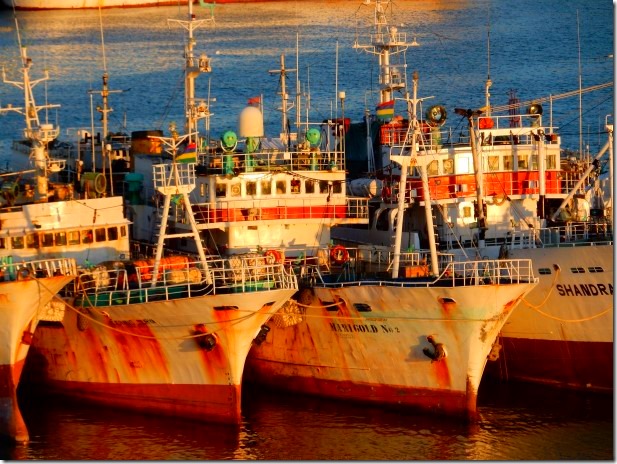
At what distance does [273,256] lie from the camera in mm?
41594

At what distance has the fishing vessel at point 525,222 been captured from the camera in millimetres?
43656

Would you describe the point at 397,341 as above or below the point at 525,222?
below

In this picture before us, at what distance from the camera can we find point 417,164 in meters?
41.5

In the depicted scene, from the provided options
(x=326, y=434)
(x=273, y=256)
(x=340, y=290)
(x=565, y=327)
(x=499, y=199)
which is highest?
(x=499, y=199)

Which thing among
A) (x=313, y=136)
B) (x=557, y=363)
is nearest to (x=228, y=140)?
(x=313, y=136)

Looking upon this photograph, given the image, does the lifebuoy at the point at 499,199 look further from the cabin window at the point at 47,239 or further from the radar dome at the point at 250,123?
the cabin window at the point at 47,239

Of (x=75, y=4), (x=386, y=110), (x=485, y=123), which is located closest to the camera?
(x=485, y=123)

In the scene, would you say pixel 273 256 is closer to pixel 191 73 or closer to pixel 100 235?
pixel 100 235

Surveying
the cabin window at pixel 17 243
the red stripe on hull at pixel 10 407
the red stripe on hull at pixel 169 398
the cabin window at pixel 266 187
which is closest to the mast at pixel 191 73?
the cabin window at pixel 266 187

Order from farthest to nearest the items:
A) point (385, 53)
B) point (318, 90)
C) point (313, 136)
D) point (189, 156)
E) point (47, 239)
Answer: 1. point (318, 90)
2. point (385, 53)
3. point (313, 136)
4. point (47, 239)
5. point (189, 156)

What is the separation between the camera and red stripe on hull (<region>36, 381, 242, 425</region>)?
1598 inches

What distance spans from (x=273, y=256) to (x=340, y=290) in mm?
1948

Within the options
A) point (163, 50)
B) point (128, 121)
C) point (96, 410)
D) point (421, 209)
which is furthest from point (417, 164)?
point (163, 50)

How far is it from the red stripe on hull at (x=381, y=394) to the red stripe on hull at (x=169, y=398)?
3.26 m
